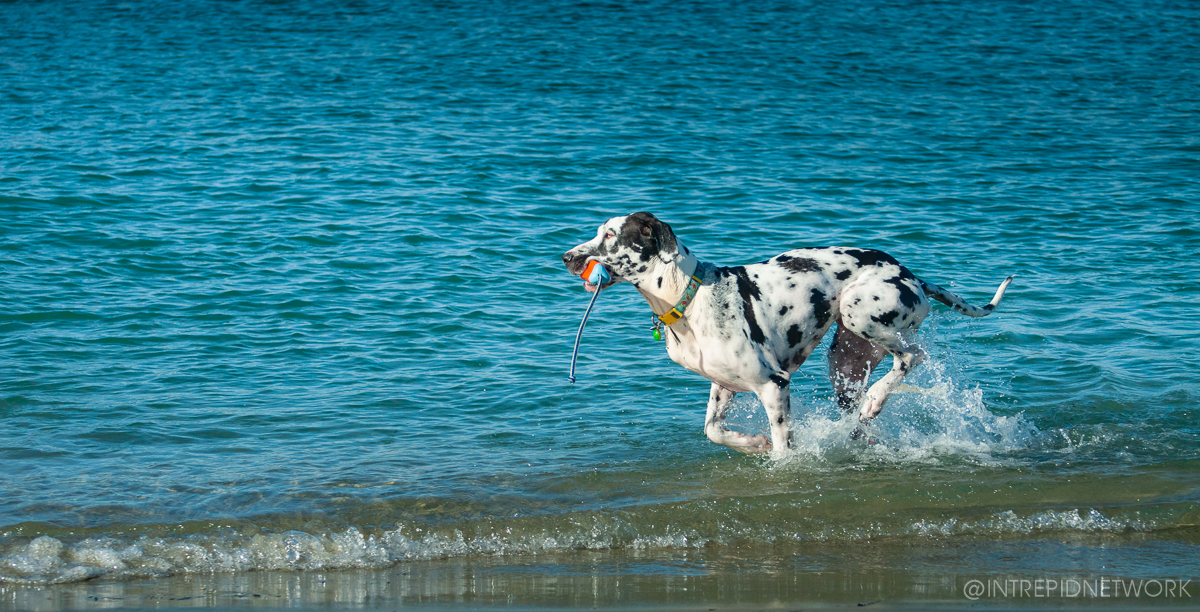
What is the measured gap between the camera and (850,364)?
6.91 m

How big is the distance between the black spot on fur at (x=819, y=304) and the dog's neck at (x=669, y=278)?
81 centimetres

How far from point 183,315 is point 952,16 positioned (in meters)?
26.0

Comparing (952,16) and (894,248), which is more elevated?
(952,16)

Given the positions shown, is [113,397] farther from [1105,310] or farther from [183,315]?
[1105,310]

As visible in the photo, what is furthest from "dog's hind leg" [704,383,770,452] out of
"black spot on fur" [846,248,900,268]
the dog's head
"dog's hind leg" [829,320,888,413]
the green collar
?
"black spot on fur" [846,248,900,268]

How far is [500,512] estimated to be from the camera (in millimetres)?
5586

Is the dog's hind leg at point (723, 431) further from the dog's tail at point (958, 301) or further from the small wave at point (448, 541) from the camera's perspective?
the dog's tail at point (958, 301)

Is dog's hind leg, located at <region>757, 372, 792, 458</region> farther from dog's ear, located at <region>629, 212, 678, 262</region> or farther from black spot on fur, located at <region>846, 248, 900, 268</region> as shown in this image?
dog's ear, located at <region>629, 212, 678, 262</region>

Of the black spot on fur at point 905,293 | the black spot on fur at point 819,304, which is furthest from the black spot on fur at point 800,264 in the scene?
the black spot on fur at point 905,293

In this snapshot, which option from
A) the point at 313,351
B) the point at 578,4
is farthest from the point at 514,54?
the point at 313,351

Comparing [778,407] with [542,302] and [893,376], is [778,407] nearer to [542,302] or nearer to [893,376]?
Answer: [893,376]

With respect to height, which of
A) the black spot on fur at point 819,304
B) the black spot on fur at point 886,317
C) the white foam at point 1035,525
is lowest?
the white foam at point 1035,525

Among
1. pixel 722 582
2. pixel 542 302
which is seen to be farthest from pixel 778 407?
pixel 542 302

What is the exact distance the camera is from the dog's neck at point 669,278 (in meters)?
5.86
